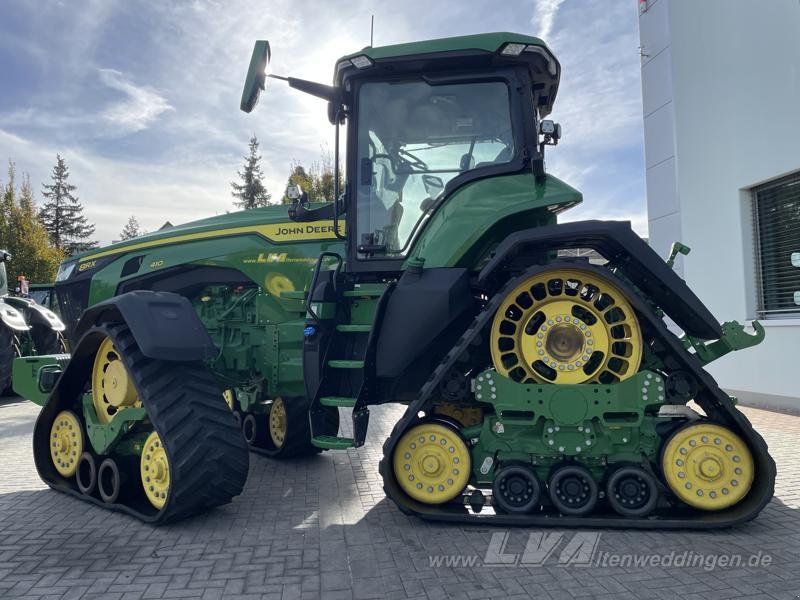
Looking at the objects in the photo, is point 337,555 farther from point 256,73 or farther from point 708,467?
point 256,73

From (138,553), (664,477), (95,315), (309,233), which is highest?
(309,233)

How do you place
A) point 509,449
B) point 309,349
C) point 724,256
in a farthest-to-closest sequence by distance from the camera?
point 724,256 < point 309,349 < point 509,449

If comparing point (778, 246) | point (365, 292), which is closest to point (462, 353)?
point (365, 292)

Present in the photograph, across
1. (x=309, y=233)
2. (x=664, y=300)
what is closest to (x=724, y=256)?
(x=664, y=300)

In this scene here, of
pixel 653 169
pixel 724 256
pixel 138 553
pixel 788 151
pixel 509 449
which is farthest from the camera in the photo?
pixel 653 169

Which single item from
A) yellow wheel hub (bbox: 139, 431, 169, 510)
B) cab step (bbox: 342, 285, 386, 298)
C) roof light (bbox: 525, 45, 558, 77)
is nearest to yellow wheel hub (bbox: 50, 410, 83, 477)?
yellow wheel hub (bbox: 139, 431, 169, 510)

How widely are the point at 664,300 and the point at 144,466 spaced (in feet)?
11.8

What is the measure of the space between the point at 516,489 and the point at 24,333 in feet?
33.0

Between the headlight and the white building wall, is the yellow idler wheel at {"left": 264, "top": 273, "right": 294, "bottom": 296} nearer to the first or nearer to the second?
the headlight

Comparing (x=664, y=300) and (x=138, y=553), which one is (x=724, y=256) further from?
(x=138, y=553)

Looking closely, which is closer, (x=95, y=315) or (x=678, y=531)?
(x=678, y=531)

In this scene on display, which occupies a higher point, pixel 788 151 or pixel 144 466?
pixel 788 151

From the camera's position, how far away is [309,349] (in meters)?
4.04

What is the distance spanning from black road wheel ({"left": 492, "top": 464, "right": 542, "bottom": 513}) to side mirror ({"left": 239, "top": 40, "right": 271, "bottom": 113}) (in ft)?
9.67
